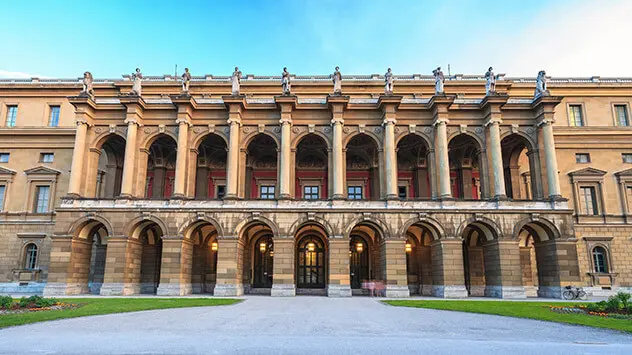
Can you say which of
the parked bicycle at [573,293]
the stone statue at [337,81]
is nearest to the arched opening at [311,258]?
the stone statue at [337,81]

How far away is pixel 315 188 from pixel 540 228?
1911cm

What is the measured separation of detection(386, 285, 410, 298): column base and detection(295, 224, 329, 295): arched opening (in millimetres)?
7600

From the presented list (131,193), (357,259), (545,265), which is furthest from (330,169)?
(545,265)

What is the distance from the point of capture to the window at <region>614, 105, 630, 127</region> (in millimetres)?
40031

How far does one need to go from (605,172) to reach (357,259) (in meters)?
23.1

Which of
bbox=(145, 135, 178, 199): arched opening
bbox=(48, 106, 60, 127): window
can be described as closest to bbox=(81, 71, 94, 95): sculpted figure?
bbox=(145, 135, 178, 199): arched opening

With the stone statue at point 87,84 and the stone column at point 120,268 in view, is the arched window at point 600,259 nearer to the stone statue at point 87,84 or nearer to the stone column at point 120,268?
the stone column at point 120,268

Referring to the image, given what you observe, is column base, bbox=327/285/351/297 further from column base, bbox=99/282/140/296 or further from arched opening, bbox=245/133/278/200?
column base, bbox=99/282/140/296

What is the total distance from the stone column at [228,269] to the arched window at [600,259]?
2947 centimetres

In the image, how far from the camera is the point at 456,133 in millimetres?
34531

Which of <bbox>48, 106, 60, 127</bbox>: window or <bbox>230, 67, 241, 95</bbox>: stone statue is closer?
<bbox>230, 67, 241, 95</bbox>: stone statue

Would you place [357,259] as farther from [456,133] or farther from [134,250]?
[134,250]

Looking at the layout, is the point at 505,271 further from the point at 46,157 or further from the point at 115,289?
the point at 46,157

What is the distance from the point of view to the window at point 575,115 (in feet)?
131
